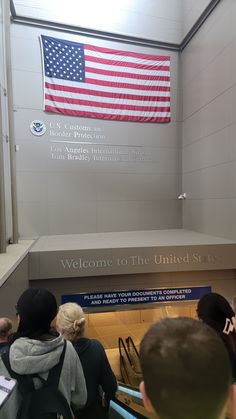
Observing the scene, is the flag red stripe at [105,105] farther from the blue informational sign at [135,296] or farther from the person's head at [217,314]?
the person's head at [217,314]

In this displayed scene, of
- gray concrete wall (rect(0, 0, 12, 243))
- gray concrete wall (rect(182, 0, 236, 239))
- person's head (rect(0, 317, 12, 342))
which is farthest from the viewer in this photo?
gray concrete wall (rect(182, 0, 236, 239))

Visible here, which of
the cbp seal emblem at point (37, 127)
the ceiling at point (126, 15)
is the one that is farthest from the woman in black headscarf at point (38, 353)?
the ceiling at point (126, 15)

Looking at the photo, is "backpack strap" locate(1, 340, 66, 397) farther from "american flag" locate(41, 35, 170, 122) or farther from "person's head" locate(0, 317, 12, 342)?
"american flag" locate(41, 35, 170, 122)

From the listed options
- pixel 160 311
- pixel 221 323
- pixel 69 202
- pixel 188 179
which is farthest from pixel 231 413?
pixel 188 179

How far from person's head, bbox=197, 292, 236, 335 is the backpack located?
37.5 inches

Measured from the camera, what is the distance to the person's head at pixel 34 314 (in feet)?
4.89

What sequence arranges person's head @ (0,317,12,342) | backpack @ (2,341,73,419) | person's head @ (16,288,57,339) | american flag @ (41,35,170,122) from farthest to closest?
american flag @ (41,35,170,122) < person's head @ (0,317,12,342) < person's head @ (16,288,57,339) < backpack @ (2,341,73,419)

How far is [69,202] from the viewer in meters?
8.11

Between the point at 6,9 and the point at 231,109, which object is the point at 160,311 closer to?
the point at 231,109

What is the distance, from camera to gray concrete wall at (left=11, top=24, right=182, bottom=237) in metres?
7.72

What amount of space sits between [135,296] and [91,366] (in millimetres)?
4291

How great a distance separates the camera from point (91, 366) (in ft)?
6.09

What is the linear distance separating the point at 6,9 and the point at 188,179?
6.11 meters

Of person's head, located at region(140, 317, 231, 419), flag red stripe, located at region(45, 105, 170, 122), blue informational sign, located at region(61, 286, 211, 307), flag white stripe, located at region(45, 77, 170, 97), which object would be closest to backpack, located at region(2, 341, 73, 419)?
person's head, located at region(140, 317, 231, 419)
